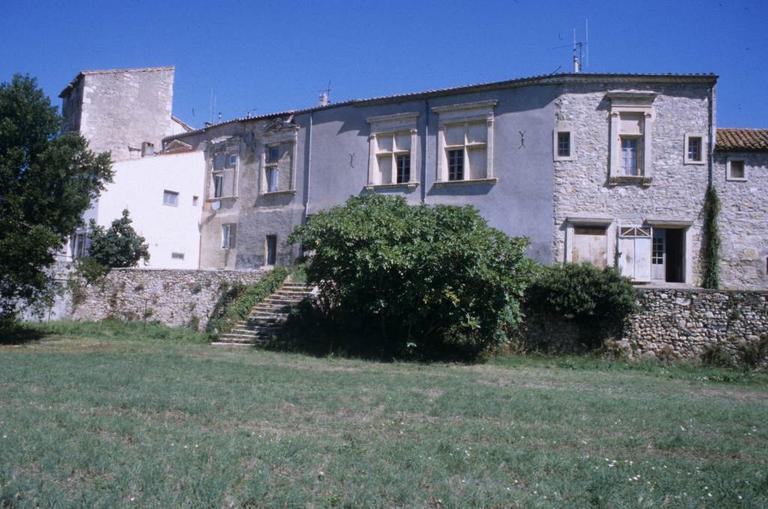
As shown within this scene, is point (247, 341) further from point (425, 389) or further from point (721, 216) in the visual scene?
point (721, 216)

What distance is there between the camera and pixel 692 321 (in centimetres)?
1770

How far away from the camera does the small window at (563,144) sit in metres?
23.3

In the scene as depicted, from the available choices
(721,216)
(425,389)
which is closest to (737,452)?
(425,389)

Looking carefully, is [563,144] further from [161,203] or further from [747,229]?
[161,203]

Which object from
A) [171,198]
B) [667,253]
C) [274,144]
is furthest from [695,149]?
[171,198]

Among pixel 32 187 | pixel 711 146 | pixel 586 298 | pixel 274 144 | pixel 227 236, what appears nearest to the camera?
pixel 32 187

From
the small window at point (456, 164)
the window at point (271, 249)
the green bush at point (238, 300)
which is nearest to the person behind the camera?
the green bush at point (238, 300)

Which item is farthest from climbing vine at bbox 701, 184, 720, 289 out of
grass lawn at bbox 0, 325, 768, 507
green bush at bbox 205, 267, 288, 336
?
green bush at bbox 205, 267, 288, 336

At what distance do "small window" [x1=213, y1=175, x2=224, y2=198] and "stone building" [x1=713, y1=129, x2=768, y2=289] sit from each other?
856 inches

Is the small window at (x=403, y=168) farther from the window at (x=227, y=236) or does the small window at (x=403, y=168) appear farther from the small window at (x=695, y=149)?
the small window at (x=695, y=149)

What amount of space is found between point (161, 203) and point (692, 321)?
2323 cm

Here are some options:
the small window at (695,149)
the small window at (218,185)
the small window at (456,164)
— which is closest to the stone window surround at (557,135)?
the small window at (456,164)

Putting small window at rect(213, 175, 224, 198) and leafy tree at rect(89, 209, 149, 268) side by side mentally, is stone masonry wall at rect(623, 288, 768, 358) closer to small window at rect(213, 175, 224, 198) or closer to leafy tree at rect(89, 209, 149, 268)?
small window at rect(213, 175, 224, 198)

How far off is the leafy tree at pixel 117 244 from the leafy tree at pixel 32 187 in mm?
8570
